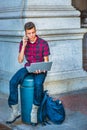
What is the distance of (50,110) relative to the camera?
6000 mm

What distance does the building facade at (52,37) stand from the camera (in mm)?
8000

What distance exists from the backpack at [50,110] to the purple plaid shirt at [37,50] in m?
0.59

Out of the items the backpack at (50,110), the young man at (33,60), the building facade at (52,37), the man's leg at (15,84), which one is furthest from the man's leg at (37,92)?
the building facade at (52,37)

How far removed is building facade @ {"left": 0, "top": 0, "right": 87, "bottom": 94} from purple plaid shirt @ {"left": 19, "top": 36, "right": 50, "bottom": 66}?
1.81 m

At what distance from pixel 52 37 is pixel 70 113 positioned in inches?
82.8

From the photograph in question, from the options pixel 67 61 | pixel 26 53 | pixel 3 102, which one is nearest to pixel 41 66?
pixel 26 53

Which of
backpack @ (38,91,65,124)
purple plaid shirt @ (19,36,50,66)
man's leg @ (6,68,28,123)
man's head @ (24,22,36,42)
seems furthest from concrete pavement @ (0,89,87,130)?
man's head @ (24,22,36,42)

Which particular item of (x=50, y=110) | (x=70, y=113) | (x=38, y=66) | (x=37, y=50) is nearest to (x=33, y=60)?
(x=37, y=50)

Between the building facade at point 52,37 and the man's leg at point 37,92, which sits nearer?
the man's leg at point 37,92

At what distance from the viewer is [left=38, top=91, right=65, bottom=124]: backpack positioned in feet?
19.6

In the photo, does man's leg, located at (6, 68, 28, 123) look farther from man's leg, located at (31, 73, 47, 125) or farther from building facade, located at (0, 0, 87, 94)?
building facade, located at (0, 0, 87, 94)

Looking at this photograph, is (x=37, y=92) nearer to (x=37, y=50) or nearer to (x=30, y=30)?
(x=37, y=50)

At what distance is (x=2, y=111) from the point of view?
707 centimetres

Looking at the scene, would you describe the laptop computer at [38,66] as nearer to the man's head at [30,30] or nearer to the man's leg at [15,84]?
the man's leg at [15,84]
